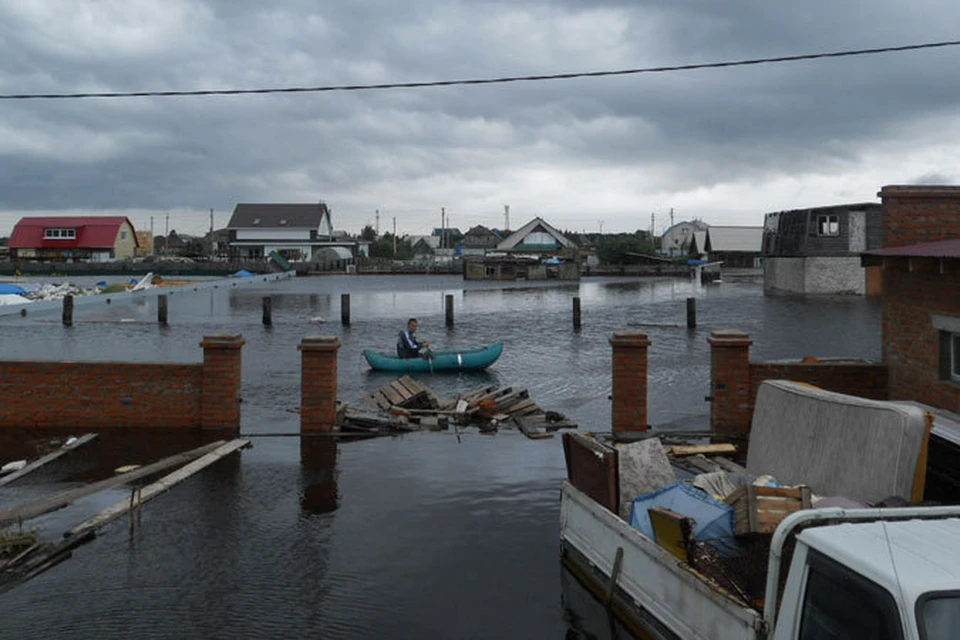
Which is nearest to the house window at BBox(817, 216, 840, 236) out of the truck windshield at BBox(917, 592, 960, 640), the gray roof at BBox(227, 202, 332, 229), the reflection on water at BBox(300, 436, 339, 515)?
Answer: the reflection on water at BBox(300, 436, 339, 515)

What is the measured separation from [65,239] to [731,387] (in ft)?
365

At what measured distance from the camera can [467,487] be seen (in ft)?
35.1

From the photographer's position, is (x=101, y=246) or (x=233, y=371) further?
(x=101, y=246)

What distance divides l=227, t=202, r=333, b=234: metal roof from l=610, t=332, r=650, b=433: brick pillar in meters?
107

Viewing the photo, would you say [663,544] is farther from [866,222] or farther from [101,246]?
[101,246]

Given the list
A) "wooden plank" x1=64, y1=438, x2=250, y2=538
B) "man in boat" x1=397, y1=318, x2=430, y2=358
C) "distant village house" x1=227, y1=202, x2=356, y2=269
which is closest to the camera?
"wooden plank" x1=64, y1=438, x2=250, y2=538

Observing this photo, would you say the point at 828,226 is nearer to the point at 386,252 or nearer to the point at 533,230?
the point at 533,230

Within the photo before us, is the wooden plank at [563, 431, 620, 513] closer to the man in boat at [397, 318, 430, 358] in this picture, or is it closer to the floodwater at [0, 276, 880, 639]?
the floodwater at [0, 276, 880, 639]

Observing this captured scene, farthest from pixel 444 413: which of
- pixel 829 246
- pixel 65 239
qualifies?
pixel 65 239

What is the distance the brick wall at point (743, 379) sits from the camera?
13234 mm

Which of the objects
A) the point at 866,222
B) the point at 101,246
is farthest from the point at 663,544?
the point at 101,246

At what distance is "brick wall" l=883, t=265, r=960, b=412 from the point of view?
37.5 ft

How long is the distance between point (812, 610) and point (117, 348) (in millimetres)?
32989

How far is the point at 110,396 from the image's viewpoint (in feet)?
44.9
